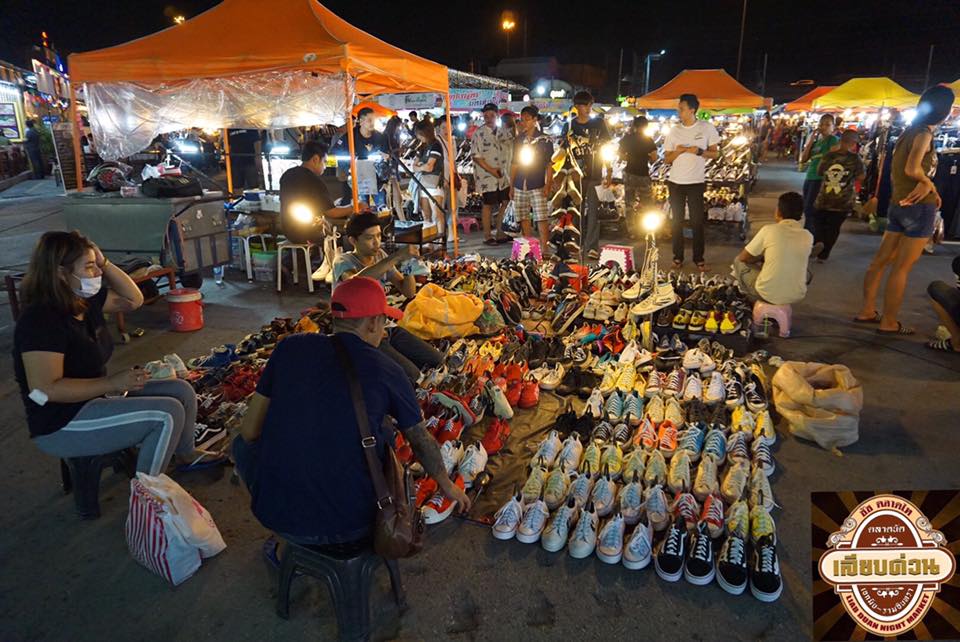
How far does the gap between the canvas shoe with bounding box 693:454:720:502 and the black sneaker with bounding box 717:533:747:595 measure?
41cm

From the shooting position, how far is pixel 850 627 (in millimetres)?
1910

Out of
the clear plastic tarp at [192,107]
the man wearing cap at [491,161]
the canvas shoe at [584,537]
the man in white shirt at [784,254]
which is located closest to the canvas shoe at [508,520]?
the canvas shoe at [584,537]

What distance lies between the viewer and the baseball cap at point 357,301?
2260 millimetres

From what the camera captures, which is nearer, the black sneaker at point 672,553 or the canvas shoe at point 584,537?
the black sneaker at point 672,553

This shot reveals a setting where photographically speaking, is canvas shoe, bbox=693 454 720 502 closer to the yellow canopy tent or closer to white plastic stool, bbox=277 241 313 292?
white plastic stool, bbox=277 241 313 292

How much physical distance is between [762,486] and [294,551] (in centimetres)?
246

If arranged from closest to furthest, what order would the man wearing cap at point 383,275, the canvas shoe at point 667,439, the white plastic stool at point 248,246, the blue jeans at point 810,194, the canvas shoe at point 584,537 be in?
the canvas shoe at point 584,537, the canvas shoe at point 667,439, the man wearing cap at point 383,275, the white plastic stool at point 248,246, the blue jeans at point 810,194

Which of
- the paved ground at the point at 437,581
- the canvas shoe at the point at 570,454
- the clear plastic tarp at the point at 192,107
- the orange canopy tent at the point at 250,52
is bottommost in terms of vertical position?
the paved ground at the point at 437,581

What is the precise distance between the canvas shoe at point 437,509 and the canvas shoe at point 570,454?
0.71m

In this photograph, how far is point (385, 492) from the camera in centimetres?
217

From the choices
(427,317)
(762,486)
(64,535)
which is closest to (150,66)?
(427,317)

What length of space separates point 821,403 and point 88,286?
4.60 meters

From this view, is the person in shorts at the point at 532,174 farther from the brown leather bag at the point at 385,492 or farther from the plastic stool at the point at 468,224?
the brown leather bag at the point at 385,492

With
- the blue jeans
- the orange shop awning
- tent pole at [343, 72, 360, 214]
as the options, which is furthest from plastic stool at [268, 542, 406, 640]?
the blue jeans
